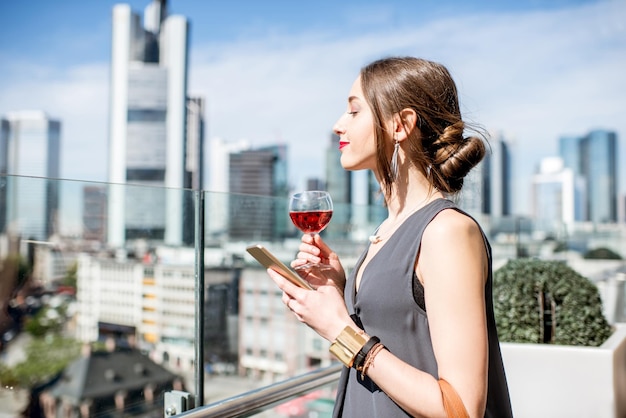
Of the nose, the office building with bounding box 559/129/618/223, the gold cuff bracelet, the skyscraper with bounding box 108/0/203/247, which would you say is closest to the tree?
→ the skyscraper with bounding box 108/0/203/247

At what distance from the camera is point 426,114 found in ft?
4.05

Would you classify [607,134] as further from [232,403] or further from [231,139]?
[232,403]

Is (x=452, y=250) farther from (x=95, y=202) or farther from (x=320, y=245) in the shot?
(x=95, y=202)

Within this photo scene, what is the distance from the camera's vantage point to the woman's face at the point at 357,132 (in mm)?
1271

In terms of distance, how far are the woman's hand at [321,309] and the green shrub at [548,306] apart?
184 cm

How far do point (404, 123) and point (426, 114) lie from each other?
0.05 m

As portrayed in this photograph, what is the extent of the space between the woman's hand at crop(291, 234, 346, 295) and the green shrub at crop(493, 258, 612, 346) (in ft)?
5.01

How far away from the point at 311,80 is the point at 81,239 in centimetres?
4682

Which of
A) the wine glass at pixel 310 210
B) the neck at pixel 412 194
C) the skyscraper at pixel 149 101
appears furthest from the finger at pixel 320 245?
the skyscraper at pixel 149 101

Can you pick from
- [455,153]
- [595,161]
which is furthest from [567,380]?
[595,161]

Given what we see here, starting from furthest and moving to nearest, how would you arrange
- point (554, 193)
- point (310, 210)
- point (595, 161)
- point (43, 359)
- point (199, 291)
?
point (595, 161), point (554, 193), point (43, 359), point (199, 291), point (310, 210)

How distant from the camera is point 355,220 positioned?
543 cm

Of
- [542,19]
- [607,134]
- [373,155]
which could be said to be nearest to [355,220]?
[373,155]

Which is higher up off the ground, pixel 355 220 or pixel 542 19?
pixel 542 19
